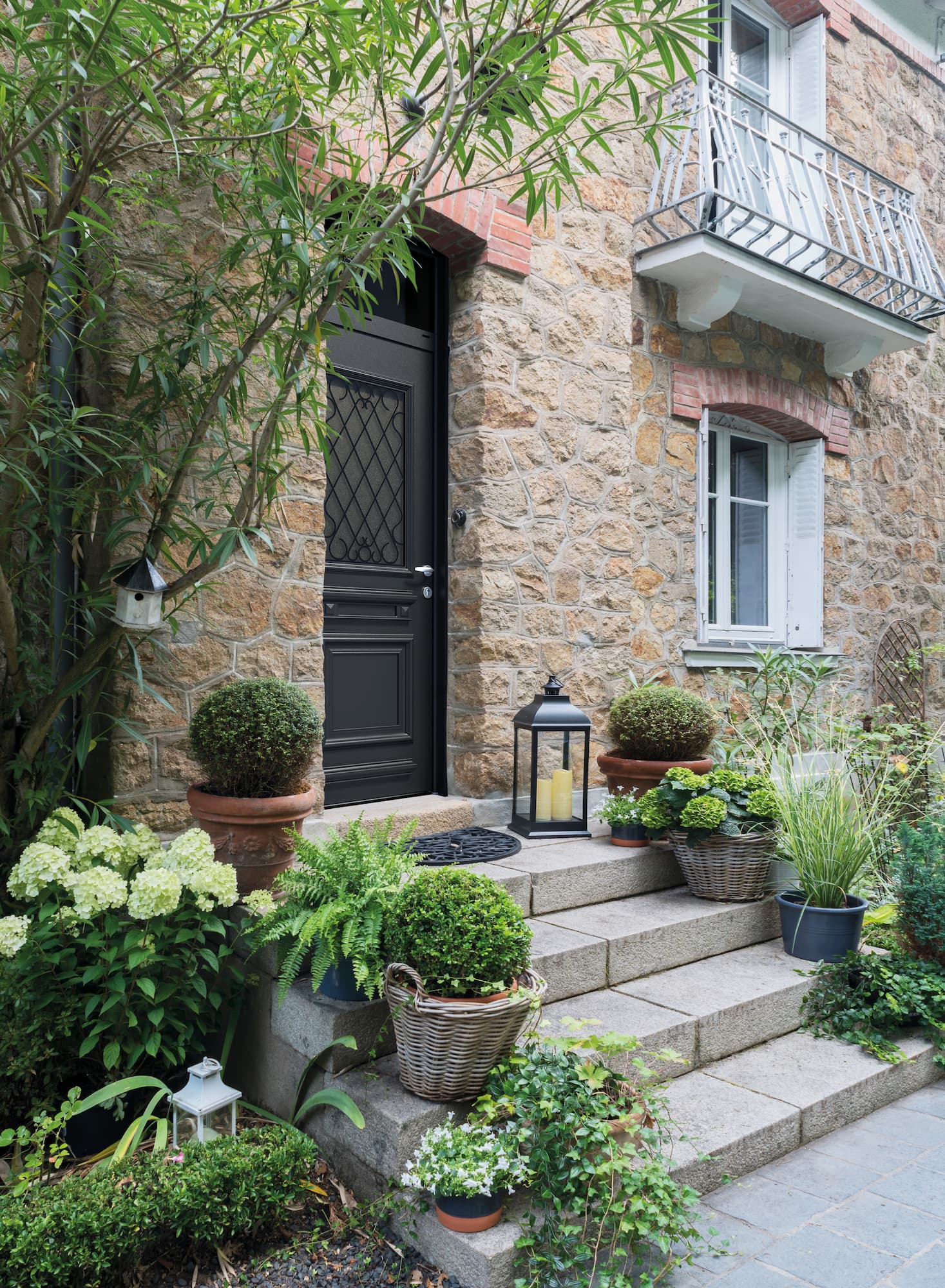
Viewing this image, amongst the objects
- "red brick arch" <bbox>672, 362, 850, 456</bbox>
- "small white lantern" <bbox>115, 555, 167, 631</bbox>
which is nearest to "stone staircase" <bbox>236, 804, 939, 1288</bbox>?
"small white lantern" <bbox>115, 555, 167, 631</bbox>

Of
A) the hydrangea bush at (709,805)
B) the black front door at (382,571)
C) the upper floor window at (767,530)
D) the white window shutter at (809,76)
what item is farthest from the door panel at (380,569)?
the white window shutter at (809,76)

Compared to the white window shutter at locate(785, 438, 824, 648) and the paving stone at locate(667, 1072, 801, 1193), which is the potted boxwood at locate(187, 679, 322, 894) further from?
the white window shutter at locate(785, 438, 824, 648)

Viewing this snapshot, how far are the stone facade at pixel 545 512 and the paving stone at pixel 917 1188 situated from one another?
2.12 metres

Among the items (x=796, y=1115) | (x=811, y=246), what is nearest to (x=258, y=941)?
(x=796, y=1115)

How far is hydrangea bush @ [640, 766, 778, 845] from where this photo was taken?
3527mm

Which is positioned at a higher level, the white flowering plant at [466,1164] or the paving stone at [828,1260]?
the white flowering plant at [466,1164]

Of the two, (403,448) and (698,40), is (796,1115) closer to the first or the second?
(403,448)

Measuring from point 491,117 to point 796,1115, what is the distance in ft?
9.35

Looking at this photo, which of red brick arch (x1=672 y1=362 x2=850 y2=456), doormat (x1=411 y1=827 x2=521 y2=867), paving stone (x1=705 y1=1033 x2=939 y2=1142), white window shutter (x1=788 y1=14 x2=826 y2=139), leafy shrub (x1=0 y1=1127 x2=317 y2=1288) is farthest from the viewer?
white window shutter (x1=788 y1=14 x2=826 y2=139)

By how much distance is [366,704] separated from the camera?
402 centimetres

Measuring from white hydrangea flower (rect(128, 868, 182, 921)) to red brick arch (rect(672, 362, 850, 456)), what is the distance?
3.92m

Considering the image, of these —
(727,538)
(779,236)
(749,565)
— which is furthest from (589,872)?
(779,236)

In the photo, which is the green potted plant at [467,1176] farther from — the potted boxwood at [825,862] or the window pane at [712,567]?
the window pane at [712,567]

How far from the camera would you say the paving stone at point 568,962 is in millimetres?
2852
